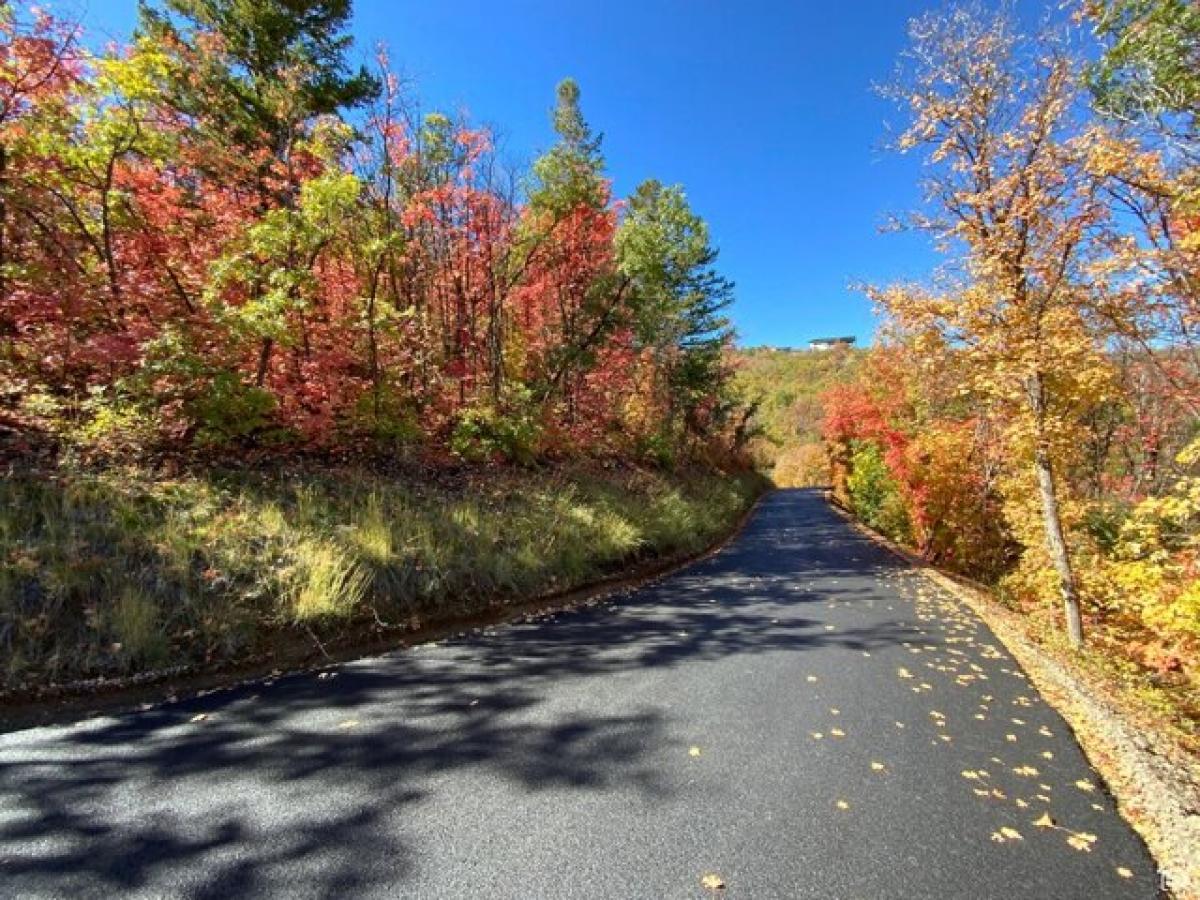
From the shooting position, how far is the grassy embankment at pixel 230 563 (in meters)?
3.68

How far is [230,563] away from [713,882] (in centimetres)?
434

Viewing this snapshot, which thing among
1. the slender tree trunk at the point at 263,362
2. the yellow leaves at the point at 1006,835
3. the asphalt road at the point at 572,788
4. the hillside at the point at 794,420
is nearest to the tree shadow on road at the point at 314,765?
the asphalt road at the point at 572,788

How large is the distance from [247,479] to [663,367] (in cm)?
1355

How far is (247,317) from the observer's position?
561 centimetres

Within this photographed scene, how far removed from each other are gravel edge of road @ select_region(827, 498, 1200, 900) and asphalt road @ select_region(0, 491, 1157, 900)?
11cm

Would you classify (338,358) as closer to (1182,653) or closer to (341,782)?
(341,782)

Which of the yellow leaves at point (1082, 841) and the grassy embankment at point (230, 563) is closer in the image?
the yellow leaves at point (1082, 841)

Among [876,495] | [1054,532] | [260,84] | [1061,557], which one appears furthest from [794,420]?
[260,84]

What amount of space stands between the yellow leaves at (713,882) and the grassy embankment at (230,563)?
3.66m

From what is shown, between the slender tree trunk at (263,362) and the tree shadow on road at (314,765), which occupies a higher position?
the slender tree trunk at (263,362)

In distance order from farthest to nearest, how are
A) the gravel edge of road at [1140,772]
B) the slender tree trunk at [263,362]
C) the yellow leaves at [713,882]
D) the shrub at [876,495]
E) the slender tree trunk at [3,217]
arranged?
the shrub at [876,495] → the slender tree trunk at [263,362] → the slender tree trunk at [3,217] → the gravel edge of road at [1140,772] → the yellow leaves at [713,882]

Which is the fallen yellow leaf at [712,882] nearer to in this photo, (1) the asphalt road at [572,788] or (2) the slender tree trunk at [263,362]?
(1) the asphalt road at [572,788]

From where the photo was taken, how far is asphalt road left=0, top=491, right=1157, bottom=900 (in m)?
2.15

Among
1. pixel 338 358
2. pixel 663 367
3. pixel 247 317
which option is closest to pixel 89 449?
pixel 247 317
